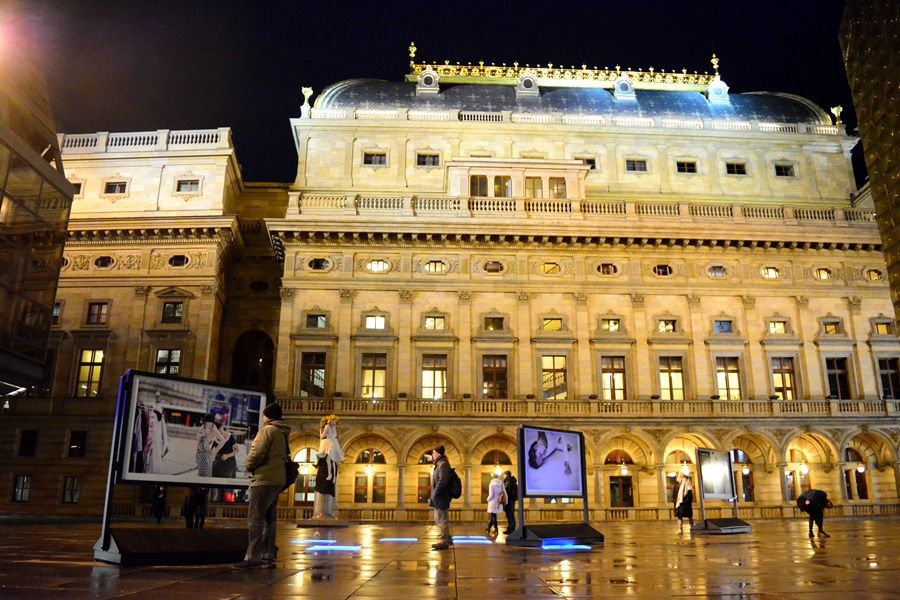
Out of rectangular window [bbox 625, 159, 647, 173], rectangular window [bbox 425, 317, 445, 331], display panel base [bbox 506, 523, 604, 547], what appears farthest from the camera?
rectangular window [bbox 625, 159, 647, 173]

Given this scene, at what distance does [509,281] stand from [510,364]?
166 inches

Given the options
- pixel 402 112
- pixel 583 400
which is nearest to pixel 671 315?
pixel 583 400

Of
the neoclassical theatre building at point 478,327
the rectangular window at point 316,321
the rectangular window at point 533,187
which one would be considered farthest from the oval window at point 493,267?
the rectangular window at point 316,321

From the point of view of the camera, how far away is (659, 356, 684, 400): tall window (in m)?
35.8

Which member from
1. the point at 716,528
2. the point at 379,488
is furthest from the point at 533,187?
the point at 716,528

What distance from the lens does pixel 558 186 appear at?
3953cm

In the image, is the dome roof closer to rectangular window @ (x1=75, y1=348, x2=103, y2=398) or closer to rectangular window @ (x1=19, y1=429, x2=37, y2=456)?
rectangular window @ (x1=75, y1=348, x2=103, y2=398)

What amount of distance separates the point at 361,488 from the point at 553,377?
10.6 m

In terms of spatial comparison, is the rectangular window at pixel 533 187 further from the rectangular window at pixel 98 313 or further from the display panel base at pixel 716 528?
the display panel base at pixel 716 528

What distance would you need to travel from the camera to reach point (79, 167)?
129 ft

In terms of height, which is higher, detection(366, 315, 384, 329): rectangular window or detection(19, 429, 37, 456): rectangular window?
detection(366, 315, 384, 329): rectangular window

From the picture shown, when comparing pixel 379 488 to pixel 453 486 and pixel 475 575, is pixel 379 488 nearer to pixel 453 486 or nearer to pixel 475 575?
pixel 453 486

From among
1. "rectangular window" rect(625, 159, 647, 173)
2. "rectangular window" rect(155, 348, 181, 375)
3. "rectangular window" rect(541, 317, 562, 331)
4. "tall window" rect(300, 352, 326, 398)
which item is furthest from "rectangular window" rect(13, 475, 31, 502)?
"rectangular window" rect(625, 159, 647, 173)

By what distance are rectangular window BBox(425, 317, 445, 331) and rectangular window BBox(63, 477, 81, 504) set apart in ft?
59.3
